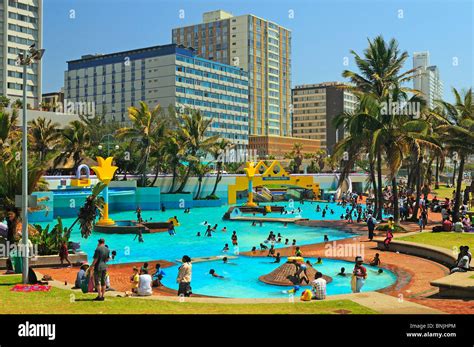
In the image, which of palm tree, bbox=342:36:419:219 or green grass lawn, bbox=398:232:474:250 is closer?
green grass lawn, bbox=398:232:474:250

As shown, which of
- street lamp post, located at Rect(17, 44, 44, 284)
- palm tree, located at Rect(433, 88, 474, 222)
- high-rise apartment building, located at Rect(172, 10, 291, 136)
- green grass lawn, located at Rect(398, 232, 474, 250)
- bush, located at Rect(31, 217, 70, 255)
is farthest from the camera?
high-rise apartment building, located at Rect(172, 10, 291, 136)

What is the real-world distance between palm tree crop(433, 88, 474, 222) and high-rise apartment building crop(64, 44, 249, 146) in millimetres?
89037

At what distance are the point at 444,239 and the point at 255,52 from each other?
137 meters

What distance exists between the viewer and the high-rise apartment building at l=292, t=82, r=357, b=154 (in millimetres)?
187375

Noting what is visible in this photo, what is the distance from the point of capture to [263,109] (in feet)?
538

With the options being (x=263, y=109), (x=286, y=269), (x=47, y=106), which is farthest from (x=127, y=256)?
(x=263, y=109)

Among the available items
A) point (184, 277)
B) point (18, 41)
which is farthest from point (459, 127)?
point (18, 41)

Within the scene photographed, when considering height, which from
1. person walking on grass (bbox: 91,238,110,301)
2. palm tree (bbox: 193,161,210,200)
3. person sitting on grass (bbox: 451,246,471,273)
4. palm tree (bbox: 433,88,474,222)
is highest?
palm tree (bbox: 433,88,474,222)

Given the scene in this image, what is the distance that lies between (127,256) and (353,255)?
12852 millimetres

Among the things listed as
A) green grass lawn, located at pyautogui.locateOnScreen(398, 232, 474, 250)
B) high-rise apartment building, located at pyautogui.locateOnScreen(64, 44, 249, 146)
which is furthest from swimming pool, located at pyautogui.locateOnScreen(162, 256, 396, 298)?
high-rise apartment building, located at pyautogui.locateOnScreen(64, 44, 249, 146)

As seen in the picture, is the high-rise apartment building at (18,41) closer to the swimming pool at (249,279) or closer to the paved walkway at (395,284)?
the paved walkway at (395,284)

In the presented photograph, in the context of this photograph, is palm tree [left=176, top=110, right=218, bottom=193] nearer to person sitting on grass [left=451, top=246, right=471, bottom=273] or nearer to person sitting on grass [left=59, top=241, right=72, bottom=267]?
person sitting on grass [left=59, top=241, right=72, bottom=267]

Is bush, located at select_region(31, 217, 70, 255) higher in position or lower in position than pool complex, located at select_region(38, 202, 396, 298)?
higher

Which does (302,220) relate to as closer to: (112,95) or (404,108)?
(404,108)
